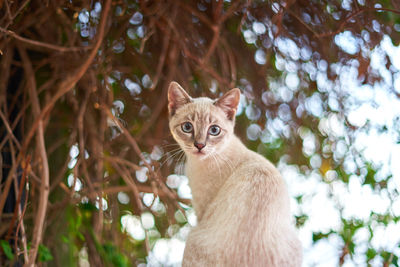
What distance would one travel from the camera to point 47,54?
75.4 inches

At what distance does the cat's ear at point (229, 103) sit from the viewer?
119cm

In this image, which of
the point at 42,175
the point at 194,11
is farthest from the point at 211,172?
the point at 194,11

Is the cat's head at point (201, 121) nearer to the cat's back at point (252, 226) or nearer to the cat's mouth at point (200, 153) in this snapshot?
the cat's mouth at point (200, 153)

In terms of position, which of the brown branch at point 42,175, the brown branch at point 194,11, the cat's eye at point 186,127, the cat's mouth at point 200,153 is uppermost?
the brown branch at point 194,11

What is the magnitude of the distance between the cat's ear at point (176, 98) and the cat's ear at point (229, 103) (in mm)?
87

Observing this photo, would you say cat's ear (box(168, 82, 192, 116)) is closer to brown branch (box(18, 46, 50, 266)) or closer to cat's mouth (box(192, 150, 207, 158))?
cat's mouth (box(192, 150, 207, 158))

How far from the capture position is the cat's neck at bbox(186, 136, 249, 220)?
1.28 m

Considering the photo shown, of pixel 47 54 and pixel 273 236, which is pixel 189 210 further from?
pixel 47 54

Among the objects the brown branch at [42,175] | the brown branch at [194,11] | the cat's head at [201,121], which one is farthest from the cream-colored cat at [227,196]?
the brown branch at [194,11]

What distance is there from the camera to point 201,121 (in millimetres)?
1210

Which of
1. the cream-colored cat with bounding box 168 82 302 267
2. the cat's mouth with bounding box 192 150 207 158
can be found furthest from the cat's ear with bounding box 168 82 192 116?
the cat's mouth with bounding box 192 150 207 158

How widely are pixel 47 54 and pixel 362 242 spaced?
145cm

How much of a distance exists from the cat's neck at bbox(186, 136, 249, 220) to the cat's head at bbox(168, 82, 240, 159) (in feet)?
0.22

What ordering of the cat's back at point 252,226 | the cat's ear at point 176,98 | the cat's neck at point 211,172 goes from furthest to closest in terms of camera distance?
1. the cat's neck at point 211,172
2. the cat's ear at point 176,98
3. the cat's back at point 252,226
